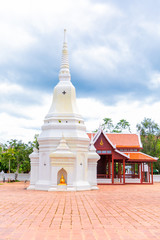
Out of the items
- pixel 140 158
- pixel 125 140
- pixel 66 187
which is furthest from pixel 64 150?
pixel 125 140

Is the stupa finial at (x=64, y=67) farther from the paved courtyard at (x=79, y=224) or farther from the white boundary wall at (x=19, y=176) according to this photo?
A: the white boundary wall at (x=19, y=176)

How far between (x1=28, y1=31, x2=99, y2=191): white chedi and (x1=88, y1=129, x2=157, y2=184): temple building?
3.13 m

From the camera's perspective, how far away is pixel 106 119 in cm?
4659

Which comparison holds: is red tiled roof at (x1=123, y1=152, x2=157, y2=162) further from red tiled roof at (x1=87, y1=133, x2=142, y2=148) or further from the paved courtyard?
the paved courtyard

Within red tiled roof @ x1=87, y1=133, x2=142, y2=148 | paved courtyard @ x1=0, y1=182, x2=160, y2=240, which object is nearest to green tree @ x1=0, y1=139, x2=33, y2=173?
red tiled roof @ x1=87, y1=133, x2=142, y2=148

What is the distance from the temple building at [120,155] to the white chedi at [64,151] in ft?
10.3

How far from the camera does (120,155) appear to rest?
24016mm

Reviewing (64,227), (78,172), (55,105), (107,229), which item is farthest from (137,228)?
(55,105)

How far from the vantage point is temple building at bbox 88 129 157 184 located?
24.0 metres

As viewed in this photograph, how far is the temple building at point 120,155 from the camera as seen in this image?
23984 mm

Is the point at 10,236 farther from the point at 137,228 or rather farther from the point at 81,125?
the point at 81,125

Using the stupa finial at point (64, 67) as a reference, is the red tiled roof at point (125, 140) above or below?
below

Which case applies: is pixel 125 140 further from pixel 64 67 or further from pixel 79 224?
pixel 79 224

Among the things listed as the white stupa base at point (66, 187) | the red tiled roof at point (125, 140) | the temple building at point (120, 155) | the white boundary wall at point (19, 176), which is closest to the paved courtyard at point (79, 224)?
the white stupa base at point (66, 187)
